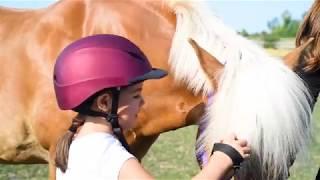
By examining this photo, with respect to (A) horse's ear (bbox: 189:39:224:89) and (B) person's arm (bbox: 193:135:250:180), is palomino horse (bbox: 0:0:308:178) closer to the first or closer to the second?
(A) horse's ear (bbox: 189:39:224:89)

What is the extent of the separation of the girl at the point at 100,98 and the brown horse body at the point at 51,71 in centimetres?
139

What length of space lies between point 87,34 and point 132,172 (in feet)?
6.34

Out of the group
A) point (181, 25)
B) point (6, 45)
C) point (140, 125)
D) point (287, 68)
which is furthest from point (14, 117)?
point (287, 68)

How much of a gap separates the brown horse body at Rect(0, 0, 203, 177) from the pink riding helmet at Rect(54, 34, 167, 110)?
139 centimetres

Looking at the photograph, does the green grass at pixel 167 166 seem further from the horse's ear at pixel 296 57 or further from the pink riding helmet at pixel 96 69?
the pink riding helmet at pixel 96 69

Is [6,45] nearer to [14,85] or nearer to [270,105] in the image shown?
[14,85]

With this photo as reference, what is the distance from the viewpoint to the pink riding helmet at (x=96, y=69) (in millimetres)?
2014

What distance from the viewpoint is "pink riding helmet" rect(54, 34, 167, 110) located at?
2.01 m

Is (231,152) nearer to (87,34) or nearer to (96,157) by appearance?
(96,157)

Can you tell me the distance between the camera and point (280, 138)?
93.9 inches

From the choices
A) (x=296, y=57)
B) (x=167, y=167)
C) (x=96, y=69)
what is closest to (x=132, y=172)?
(x=96, y=69)

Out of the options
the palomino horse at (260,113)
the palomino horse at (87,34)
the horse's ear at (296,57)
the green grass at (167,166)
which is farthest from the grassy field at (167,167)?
the palomino horse at (260,113)

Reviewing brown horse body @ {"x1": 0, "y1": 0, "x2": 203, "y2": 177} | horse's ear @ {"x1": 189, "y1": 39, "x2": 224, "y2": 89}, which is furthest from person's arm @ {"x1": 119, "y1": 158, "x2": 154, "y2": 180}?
brown horse body @ {"x1": 0, "y1": 0, "x2": 203, "y2": 177}

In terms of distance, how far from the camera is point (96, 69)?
6.65ft
